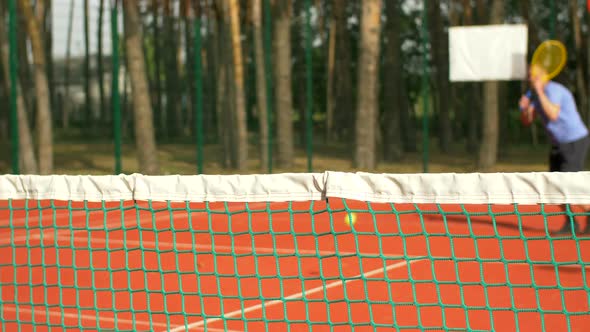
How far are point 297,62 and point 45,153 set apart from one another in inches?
783

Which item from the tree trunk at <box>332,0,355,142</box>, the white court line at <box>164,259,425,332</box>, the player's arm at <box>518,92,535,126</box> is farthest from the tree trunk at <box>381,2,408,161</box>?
the white court line at <box>164,259,425,332</box>

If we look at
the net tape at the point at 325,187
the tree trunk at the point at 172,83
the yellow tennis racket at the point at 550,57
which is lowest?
the tree trunk at the point at 172,83

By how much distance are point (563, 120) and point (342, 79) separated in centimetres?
2090

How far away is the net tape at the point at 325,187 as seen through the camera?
3.70 m

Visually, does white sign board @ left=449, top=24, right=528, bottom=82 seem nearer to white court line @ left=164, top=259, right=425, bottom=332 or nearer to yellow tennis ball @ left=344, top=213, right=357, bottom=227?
yellow tennis ball @ left=344, top=213, right=357, bottom=227

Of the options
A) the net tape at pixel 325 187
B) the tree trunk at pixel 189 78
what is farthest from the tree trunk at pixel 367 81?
the net tape at pixel 325 187

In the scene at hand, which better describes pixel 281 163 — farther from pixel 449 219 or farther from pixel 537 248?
pixel 537 248

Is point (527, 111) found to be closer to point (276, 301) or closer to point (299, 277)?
point (276, 301)

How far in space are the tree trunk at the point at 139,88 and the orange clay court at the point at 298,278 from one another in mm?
7507

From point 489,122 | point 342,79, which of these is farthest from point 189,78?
point 489,122

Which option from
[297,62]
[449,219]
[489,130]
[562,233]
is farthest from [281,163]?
[297,62]

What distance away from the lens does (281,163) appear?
19.3 meters

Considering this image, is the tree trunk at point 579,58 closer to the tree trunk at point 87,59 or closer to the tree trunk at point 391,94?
the tree trunk at point 391,94

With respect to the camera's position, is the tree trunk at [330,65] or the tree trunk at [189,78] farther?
the tree trunk at [189,78]
